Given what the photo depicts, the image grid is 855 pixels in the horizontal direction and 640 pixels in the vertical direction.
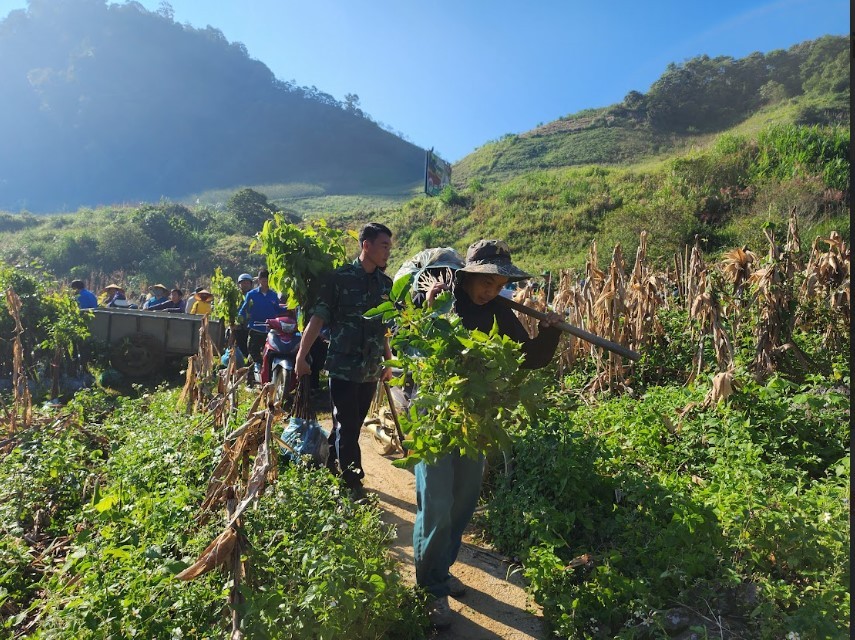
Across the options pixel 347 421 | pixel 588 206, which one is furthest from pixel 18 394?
pixel 588 206

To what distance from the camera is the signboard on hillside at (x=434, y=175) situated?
3484 centimetres

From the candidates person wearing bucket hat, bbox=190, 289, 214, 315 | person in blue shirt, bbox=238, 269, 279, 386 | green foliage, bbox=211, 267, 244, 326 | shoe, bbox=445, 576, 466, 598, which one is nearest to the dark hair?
shoe, bbox=445, 576, 466, 598

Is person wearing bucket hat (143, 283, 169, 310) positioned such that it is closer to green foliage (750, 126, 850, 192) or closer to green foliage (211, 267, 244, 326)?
green foliage (211, 267, 244, 326)

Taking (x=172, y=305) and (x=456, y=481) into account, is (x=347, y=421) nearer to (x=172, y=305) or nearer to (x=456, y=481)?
(x=456, y=481)

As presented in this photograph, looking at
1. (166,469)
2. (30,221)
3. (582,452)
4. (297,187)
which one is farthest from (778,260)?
(297,187)

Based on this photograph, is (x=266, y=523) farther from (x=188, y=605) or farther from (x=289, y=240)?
(x=289, y=240)

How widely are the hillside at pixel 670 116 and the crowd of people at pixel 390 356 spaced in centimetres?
4225

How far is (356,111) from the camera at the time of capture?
419 feet

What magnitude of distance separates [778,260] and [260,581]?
5.16 m

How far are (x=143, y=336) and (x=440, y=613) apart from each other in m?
7.96

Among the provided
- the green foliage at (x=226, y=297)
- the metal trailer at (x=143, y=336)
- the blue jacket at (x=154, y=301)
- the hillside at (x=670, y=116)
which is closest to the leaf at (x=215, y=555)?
the green foliage at (x=226, y=297)

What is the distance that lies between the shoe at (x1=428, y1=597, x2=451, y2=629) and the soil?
0.13ft

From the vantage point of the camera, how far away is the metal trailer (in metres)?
A: 9.02

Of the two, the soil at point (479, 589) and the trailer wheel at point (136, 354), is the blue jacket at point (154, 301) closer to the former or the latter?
the trailer wheel at point (136, 354)
